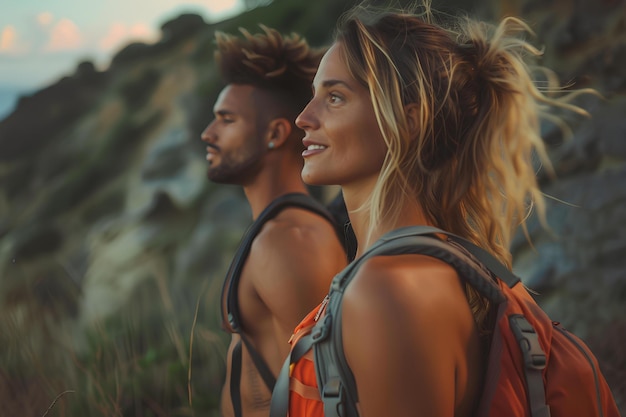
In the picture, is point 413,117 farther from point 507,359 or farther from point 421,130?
point 507,359

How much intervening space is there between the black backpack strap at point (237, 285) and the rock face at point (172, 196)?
5.41ft

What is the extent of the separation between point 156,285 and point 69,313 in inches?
28.3

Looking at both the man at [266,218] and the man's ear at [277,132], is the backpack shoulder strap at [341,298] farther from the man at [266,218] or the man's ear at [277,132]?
the man's ear at [277,132]

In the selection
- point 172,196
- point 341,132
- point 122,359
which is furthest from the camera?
point 172,196

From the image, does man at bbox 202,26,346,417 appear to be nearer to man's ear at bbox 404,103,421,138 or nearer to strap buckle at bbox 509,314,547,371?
man's ear at bbox 404,103,421,138

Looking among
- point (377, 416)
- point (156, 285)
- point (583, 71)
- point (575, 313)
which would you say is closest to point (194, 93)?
point (156, 285)

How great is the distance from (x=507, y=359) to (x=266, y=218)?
1602mm

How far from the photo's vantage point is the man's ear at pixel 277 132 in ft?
10.6

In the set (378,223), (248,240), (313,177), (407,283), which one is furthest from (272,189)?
(407,283)

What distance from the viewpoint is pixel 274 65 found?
3348mm

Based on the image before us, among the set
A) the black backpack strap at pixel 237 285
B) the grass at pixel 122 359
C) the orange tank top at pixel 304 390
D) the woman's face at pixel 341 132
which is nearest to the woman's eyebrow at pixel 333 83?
the woman's face at pixel 341 132

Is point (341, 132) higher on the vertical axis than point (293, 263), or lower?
higher

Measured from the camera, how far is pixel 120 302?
6.37 metres

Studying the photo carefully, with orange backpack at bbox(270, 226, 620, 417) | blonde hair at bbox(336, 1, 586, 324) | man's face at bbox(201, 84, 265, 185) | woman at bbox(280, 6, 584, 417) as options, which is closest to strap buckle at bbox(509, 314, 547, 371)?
orange backpack at bbox(270, 226, 620, 417)
